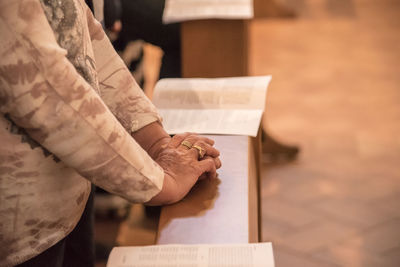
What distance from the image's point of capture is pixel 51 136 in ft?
2.88

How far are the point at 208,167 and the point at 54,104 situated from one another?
0.40m

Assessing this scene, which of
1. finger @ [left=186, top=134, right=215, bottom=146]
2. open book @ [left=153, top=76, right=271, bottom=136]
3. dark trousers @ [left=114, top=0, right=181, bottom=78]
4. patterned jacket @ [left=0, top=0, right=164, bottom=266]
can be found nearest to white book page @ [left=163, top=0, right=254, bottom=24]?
dark trousers @ [left=114, top=0, right=181, bottom=78]

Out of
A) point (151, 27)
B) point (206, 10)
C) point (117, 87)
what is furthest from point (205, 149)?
point (151, 27)

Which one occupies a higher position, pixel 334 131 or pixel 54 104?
pixel 54 104

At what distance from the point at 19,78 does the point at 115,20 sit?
120 centimetres

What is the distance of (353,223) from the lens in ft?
8.20

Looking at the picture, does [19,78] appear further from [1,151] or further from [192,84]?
[192,84]

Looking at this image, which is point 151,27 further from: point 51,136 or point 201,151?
point 51,136

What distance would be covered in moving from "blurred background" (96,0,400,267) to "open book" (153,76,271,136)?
988 mm

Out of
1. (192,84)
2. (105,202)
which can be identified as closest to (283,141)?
(105,202)

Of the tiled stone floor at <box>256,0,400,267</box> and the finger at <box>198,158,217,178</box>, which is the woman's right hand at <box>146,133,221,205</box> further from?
the tiled stone floor at <box>256,0,400,267</box>

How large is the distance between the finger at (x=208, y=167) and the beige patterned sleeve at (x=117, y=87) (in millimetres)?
142

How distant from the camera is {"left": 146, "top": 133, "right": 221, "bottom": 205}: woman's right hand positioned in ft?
3.58

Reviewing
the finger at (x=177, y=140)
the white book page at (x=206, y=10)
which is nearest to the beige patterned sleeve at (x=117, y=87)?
the finger at (x=177, y=140)
